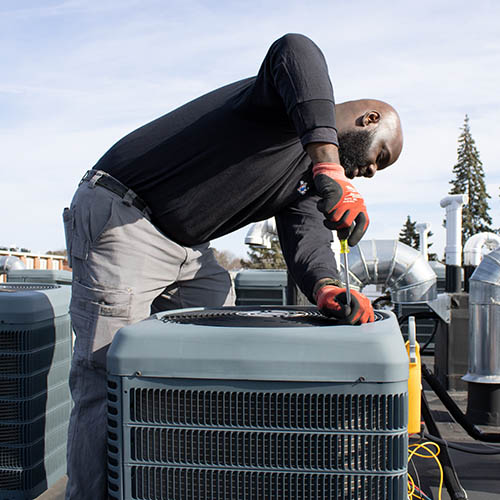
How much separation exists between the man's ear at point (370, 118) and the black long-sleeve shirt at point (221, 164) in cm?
22

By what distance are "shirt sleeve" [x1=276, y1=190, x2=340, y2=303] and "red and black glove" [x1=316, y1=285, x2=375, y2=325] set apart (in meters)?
0.33

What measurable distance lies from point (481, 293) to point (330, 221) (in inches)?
175

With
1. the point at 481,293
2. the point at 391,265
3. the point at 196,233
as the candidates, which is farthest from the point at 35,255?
the point at 196,233

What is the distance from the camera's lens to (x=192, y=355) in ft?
4.50

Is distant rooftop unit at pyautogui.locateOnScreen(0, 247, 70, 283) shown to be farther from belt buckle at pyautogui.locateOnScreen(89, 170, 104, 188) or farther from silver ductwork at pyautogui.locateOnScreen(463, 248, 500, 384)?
belt buckle at pyautogui.locateOnScreen(89, 170, 104, 188)

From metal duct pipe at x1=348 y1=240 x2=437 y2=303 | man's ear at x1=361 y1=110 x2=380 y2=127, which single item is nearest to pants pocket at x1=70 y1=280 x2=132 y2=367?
man's ear at x1=361 y1=110 x2=380 y2=127

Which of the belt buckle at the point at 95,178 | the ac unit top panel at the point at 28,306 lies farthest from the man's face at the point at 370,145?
the ac unit top panel at the point at 28,306

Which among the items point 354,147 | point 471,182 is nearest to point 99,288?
point 354,147

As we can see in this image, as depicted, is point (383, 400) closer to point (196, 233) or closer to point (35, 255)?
point (196, 233)

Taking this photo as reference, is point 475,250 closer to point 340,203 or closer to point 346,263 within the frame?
point 346,263

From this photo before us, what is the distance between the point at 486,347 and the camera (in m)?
5.38

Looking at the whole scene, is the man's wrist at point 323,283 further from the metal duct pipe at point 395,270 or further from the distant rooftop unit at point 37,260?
the distant rooftop unit at point 37,260

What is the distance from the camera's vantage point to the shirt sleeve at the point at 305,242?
7.20 feet

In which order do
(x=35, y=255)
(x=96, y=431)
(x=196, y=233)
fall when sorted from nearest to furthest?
(x=96, y=431), (x=196, y=233), (x=35, y=255)
